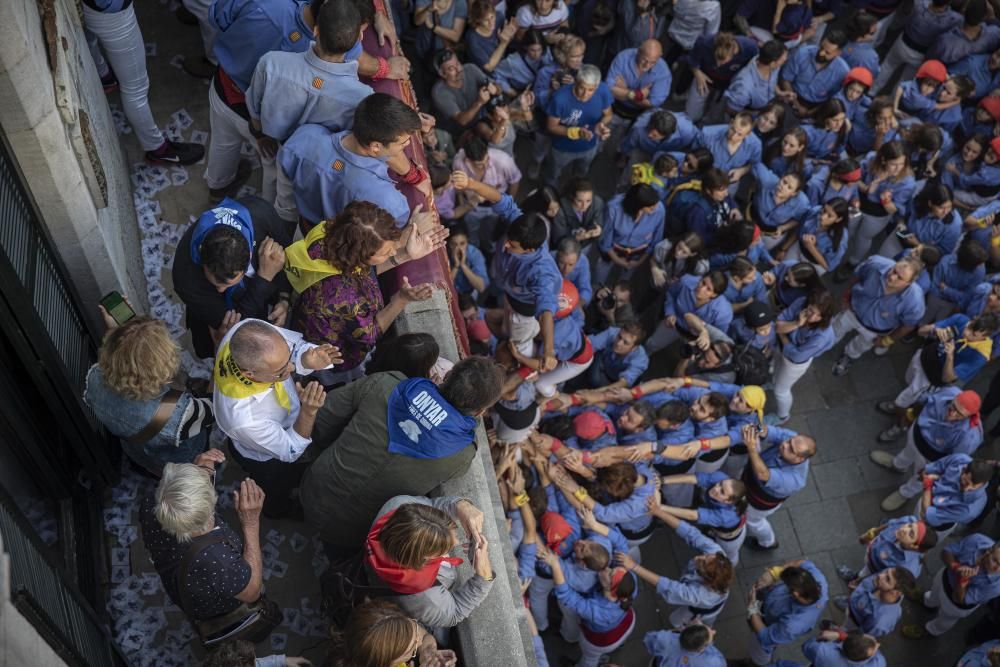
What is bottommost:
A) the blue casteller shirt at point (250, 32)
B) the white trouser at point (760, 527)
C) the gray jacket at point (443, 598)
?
the white trouser at point (760, 527)

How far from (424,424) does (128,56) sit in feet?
10.8

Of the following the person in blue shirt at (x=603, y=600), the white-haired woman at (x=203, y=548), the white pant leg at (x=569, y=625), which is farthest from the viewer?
the white pant leg at (x=569, y=625)

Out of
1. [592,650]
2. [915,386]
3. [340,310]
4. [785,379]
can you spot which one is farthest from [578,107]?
[592,650]

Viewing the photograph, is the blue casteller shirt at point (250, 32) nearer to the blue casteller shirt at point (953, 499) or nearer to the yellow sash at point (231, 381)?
the yellow sash at point (231, 381)

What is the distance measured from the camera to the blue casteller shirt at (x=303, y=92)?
4.99 m

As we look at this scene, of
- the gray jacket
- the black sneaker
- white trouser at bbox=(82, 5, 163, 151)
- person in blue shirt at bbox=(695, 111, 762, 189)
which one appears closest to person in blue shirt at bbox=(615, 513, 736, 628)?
the gray jacket

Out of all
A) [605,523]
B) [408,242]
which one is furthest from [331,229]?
[605,523]

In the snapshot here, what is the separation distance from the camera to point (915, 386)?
7.91 m

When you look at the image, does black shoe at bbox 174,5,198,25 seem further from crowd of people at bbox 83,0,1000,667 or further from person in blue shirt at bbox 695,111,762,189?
person in blue shirt at bbox 695,111,762,189

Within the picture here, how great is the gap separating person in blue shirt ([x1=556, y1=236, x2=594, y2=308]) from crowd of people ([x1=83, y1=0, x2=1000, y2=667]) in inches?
1.2

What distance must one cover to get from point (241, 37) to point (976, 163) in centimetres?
697

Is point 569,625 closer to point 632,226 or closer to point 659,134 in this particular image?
point 632,226

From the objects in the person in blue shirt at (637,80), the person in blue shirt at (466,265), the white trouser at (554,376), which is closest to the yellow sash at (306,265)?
the person in blue shirt at (466,265)

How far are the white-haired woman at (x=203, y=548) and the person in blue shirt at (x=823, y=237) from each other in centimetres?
582
